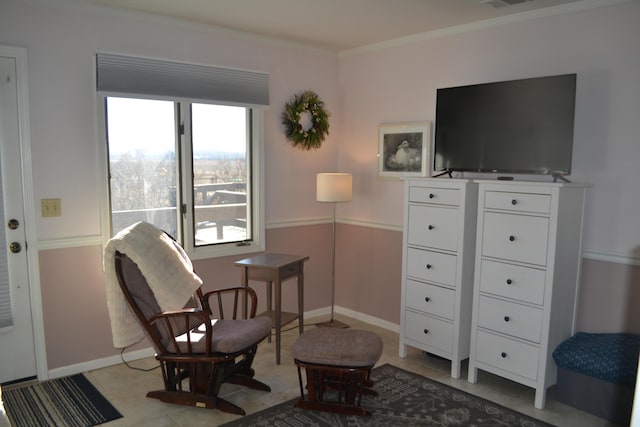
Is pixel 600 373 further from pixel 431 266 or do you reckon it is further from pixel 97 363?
pixel 97 363

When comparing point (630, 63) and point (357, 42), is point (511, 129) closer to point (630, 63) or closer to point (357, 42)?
point (630, 63)

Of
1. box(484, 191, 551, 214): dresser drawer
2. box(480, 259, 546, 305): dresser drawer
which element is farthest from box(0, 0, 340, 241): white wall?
box(480, 259, 546, 305): dresser drawer

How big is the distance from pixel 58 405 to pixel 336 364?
1.69 meters

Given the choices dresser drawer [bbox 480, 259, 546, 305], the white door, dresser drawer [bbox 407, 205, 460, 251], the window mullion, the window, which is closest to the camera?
dresser drawer [bbox 480, 259, 546, 305]

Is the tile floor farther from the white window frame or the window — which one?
the window

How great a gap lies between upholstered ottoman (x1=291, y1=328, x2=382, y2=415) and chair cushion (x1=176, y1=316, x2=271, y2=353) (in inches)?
10.4

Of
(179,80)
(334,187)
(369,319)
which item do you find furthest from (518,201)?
(179,80)

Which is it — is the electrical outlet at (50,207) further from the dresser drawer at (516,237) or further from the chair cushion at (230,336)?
the dresser drawer at (516,237)

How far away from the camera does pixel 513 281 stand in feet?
9.84

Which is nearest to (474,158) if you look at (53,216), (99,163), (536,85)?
(536,85)

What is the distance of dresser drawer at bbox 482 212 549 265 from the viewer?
2.86 m

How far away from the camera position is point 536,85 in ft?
9.87

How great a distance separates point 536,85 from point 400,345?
2.03m

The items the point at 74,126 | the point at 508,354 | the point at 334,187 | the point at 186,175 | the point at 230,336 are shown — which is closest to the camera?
the point at 230,336
